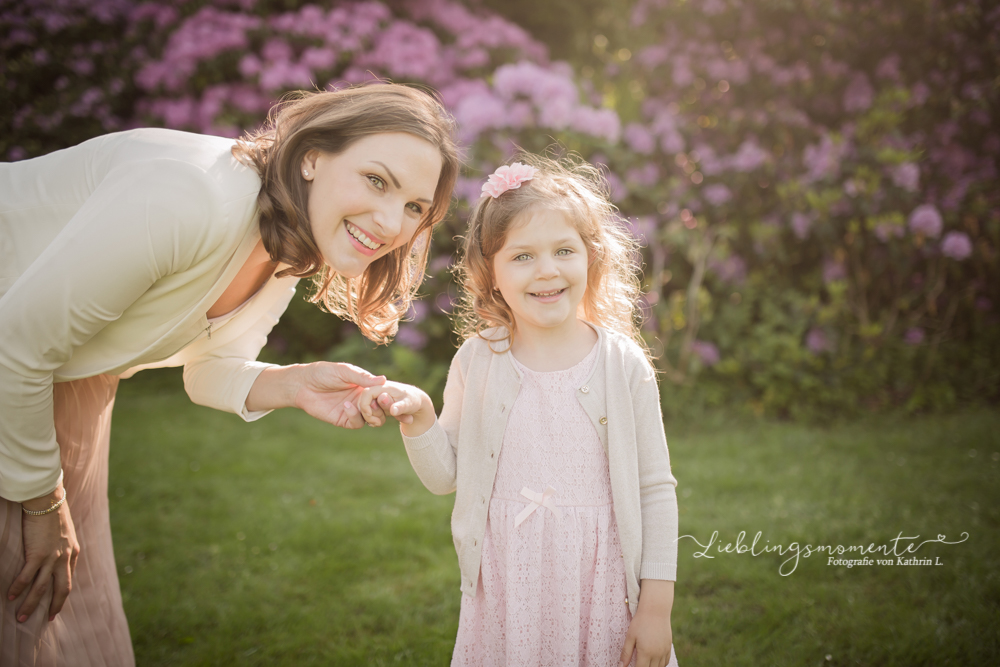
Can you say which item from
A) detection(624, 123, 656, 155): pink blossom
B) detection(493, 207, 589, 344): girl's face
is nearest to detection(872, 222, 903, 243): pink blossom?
detection(624, 123, 656, 155): pink blossom

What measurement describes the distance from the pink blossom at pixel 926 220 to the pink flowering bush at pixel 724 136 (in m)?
0.02

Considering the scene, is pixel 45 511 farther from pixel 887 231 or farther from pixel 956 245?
pixel 956 245

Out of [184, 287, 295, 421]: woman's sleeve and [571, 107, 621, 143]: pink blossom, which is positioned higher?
[571, 107, 621, 143]: pink blossom

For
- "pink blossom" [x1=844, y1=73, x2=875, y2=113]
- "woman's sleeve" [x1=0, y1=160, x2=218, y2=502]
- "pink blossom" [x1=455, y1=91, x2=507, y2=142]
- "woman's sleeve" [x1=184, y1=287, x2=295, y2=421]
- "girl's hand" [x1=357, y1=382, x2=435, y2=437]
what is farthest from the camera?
"pink blossom" [x1=844, y1=73, x2=875, y2=113]

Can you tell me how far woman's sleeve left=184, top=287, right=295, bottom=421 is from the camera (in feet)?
6.63

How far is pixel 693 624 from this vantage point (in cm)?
253

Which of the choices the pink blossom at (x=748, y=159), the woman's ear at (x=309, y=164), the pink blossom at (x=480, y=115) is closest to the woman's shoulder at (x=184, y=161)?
the woman's ear at (x=309, y=164)

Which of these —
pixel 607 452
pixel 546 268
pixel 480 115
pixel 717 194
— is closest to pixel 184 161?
pixel 546 268

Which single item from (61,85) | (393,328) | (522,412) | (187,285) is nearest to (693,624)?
(522,412)

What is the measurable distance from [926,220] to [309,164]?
4371mm

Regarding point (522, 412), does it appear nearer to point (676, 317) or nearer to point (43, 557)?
point (43, 557)

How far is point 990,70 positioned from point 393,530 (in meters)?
5.44

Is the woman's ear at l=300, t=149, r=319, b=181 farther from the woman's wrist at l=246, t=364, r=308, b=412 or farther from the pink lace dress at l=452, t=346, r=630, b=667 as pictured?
the pink lace dress at l=452, t=346, r=630, b=667

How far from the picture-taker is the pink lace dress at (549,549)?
1.73 m
